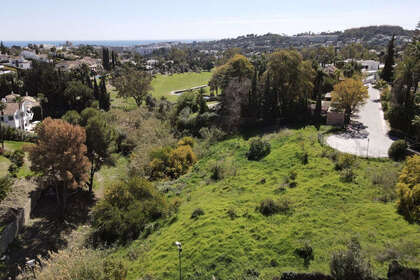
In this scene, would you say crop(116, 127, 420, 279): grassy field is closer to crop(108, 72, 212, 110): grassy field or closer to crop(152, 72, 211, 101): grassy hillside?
crop(108, 72, 212, 110): grassy field

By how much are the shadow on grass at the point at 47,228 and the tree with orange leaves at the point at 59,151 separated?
3.46 m

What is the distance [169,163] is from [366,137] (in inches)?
763

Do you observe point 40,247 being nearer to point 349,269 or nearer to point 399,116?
point 349,269

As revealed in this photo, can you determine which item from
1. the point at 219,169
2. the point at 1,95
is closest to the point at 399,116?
the point at 219,169

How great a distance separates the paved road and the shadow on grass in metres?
23.9

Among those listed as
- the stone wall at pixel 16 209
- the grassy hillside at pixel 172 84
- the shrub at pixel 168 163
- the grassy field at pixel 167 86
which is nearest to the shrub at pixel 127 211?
the stone wall at pixel 16 209

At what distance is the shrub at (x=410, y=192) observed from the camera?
16812mm

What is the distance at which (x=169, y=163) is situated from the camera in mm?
31734

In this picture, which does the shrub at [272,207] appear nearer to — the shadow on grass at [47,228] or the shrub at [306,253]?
the shrub at [306,253]

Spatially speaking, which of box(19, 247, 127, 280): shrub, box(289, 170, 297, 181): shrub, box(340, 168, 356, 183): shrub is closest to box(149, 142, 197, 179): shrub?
box(289, 170, 297, 181): shrub

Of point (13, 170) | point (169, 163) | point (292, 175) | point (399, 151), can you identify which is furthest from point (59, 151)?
point (399, 151)

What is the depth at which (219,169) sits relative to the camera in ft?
93.8

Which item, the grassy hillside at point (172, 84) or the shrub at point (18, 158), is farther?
the grassy hillside at point (172, 84)

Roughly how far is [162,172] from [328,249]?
1931cm
